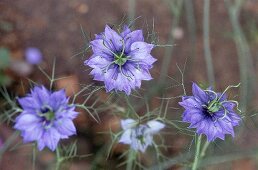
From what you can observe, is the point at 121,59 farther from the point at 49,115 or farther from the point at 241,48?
the point at 241,48

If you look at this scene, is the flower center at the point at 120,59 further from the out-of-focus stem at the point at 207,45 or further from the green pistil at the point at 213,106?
the out-of-focus stem at the point at 207,45

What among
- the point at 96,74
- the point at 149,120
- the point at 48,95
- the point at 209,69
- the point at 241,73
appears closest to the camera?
the point at 96,74

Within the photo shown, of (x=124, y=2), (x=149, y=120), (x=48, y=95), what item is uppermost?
(x=124, y=2)

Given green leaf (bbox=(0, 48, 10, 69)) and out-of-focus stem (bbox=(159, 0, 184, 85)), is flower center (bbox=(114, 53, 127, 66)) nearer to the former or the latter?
out-of-focus stem (bbox=(159, 0, 184, 85))

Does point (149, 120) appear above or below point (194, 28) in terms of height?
below

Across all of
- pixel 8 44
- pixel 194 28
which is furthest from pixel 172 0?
pixel 8 44

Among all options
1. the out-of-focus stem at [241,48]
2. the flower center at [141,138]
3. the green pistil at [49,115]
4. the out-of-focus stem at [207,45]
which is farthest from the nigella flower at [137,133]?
the out-of-focus stem at [241,48]

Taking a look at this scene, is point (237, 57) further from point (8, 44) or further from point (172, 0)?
point (8, 44)
